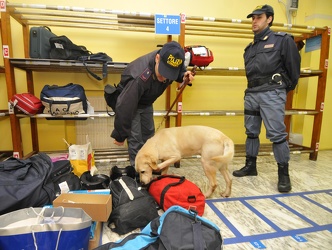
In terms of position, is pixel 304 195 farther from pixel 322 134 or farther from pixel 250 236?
pixel 322 134

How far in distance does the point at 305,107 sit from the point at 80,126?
3725mm

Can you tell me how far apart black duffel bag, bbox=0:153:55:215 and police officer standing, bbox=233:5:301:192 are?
6.98 ft

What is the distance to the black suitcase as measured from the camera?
91.7 inches

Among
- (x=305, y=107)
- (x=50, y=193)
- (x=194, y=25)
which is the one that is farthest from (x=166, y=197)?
(x=305, y=107)

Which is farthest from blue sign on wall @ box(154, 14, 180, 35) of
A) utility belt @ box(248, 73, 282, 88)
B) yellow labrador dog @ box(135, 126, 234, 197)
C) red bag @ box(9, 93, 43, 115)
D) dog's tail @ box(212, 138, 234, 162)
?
red bag @ box(9, 93, 43, 115)

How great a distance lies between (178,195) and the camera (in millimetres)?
1606

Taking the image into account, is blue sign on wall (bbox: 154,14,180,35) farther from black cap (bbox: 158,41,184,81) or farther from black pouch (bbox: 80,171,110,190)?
black pouch (bbox: 80,171,110,190)

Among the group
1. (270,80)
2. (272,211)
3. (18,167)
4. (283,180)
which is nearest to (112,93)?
(18,167)

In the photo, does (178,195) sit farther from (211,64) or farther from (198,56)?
(211,64)

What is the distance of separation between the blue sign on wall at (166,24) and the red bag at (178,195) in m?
1.72

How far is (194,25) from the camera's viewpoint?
2.85 meters

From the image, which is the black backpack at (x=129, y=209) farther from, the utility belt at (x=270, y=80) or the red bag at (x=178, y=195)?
the utility belt at (x=270, y=80)

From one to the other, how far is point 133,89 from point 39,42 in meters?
1.41

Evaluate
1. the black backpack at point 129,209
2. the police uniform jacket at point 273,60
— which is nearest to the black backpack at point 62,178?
the black backpack at point 129,209
